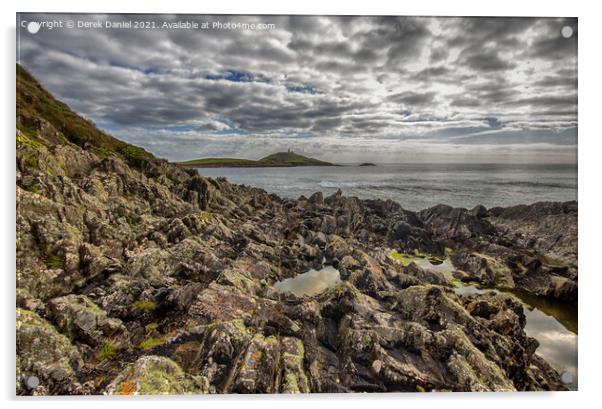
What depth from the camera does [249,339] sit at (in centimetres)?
447

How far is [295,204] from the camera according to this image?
5.38m

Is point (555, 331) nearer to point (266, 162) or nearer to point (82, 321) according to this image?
point (266, 162)

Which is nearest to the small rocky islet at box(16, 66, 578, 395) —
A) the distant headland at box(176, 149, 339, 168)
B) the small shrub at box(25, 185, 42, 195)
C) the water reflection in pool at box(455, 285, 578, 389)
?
the small shrub at box(25, 185, 42, 195)

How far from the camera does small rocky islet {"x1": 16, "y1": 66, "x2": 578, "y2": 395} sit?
437cm

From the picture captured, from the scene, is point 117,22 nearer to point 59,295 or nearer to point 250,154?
point 250,154

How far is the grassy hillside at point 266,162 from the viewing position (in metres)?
5.28

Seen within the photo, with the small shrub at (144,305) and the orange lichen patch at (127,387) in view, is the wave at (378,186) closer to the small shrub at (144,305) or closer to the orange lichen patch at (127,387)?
the small shrub at (144,305)

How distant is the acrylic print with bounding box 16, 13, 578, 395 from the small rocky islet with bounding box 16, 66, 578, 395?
32mm

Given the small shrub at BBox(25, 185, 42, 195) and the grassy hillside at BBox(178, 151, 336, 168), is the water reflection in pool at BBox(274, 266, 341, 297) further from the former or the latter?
the small shrub at BBox(25, 185, 42, 195)

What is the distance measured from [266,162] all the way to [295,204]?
3.08 feet

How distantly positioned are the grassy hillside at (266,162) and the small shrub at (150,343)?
294 centimetres

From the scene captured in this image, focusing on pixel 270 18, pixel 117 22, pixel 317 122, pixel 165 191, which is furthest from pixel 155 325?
pixel 270 18

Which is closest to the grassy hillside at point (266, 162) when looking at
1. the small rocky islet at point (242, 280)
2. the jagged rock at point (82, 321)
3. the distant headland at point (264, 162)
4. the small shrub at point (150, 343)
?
the distant headland at point (264, 162)

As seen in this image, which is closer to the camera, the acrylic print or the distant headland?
the acrylic print
